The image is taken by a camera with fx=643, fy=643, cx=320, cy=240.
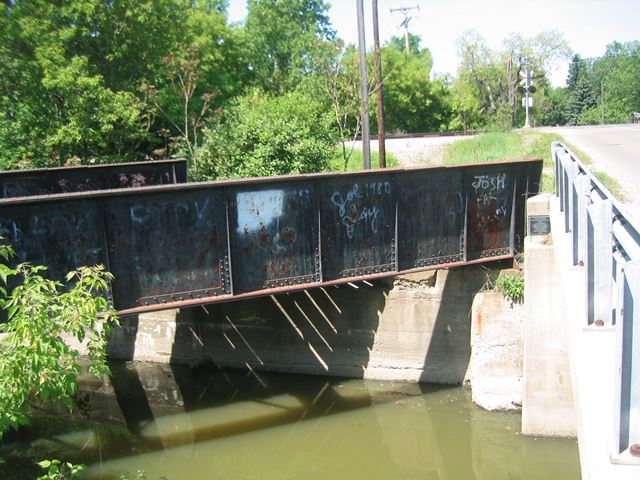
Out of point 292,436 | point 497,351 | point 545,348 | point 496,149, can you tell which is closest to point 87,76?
point 292,436

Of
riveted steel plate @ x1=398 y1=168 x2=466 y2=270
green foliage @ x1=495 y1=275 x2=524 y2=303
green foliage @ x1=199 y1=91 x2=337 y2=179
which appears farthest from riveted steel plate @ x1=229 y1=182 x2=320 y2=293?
green foliage @ x1=199 y1=91 x2=337 y2=179

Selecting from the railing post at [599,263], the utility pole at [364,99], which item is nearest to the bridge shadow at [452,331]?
the utility pole at [364,99]

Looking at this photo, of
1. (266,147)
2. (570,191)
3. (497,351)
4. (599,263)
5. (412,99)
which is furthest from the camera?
(412,99)

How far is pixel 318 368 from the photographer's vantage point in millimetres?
13828

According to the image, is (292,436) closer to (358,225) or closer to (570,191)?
(358,225)

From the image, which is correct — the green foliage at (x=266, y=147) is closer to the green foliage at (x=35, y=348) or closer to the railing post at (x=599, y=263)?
the green foliage at (x=35, y=348)

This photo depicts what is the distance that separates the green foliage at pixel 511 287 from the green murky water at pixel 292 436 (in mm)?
2127

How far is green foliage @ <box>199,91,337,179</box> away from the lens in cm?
1620

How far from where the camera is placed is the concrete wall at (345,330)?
12758 millimetres

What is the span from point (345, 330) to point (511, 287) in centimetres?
362

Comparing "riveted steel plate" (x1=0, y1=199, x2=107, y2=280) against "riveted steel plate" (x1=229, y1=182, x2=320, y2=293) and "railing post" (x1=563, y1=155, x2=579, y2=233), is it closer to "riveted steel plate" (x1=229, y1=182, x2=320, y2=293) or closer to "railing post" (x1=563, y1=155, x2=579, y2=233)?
"riveted steel plate" (x1=229, y1=182, x2=320, y2=293)

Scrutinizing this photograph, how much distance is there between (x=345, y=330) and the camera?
44.3 ft

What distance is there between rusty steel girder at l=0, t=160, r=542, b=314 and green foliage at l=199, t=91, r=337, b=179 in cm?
590

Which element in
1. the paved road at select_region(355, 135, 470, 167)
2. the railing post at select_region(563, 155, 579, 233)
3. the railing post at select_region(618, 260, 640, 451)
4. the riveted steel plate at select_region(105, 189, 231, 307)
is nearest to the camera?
the railing post at select_region(618, 260, 640, 451)
